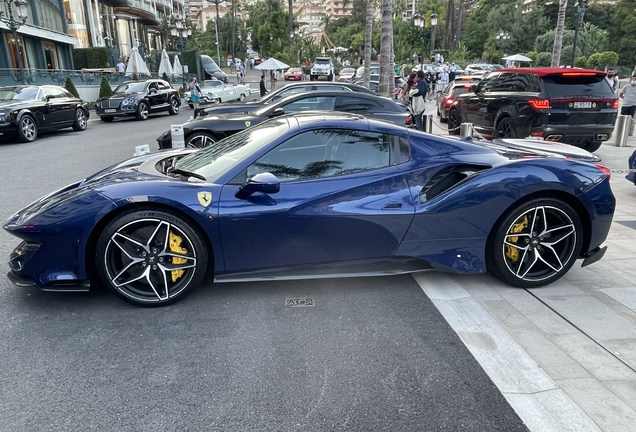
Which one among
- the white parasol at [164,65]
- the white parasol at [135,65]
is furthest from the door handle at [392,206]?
the white parasol at [164,65]

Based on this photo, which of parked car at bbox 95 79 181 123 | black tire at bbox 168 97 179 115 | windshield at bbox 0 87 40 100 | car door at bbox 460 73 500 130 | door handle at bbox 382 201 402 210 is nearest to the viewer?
door handle at bbox 382 201 402 210

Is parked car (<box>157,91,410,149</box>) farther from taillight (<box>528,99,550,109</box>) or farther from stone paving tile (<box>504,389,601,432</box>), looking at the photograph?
stone paving tile (<box>504,389,601,432</box>)

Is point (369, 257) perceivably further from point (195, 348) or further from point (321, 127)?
point (195, 348)

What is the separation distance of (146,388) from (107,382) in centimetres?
25

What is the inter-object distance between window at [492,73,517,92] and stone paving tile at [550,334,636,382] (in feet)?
26.8

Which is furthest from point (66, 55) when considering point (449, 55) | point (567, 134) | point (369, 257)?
point (449, 55)

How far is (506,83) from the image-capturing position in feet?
35.1

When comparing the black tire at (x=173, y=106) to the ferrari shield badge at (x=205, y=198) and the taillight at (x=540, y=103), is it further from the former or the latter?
Answer: the ferrari shield badge at (x=205, y=198)

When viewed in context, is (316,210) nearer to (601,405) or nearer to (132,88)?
(601,405)

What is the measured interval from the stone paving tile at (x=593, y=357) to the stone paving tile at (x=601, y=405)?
0.14m

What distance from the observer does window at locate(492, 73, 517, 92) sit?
10383 mm

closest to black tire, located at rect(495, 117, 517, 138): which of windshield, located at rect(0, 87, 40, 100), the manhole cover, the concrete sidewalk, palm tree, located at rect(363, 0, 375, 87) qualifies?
the concrete sidewalk

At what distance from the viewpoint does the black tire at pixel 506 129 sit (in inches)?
396

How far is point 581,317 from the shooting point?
141 inches
